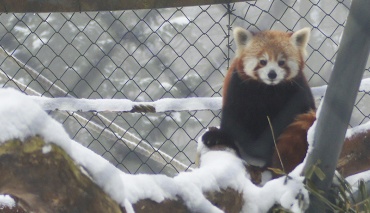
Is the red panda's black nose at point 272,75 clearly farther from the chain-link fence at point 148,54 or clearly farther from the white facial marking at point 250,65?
the chain-link fence at point 148,54

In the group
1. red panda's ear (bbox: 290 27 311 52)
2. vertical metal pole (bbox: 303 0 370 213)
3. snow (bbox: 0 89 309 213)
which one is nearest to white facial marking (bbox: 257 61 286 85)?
red panda's ear (bbox: 290 27 311 52)

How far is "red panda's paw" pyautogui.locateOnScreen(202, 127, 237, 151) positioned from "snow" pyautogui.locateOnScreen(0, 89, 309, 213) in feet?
1.79

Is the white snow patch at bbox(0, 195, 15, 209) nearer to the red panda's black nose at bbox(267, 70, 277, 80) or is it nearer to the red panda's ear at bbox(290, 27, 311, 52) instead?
the red panda's black nose at bbox(267, 70, 277, 80)

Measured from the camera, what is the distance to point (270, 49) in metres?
3.34

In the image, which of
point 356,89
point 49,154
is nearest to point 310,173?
point 356,89

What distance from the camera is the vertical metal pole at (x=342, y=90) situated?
1.41 meters

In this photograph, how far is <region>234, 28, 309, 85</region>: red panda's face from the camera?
327 centimetres

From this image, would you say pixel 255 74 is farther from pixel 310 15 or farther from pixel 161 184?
pixel 161 184

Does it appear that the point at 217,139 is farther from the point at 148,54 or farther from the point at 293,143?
the point at 148,54

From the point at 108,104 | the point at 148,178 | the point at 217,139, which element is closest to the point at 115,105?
the point at 108,104

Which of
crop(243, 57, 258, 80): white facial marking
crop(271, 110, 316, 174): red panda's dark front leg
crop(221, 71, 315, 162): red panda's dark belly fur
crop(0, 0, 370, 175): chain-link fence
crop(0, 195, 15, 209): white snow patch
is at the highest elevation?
crop(0, 0, 370, 175): chain-link fence

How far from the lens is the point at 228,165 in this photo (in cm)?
182

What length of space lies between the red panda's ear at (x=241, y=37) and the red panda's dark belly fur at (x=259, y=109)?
8.8 inches

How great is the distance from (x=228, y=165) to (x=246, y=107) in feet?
4.26
